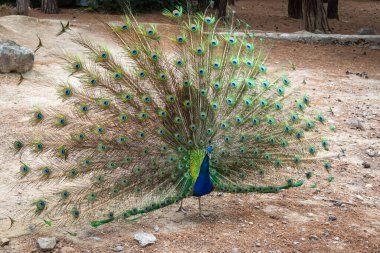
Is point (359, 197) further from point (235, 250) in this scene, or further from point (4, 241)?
point (4, 241)

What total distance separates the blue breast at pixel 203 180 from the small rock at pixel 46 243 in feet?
4.05

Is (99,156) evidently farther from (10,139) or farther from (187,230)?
(10,139)

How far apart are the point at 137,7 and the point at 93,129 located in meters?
14.2

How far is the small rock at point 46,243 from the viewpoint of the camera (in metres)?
4.93

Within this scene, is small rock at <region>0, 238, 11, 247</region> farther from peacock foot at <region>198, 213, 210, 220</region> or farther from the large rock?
the large rock

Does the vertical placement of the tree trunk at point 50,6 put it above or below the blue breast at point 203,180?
above

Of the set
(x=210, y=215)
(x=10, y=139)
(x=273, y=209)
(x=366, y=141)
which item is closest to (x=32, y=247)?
(x=210, y=215)

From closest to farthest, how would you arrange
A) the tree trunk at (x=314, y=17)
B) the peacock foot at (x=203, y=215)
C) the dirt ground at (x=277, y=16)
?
1. the peacock foot at (x=203, y=215)
2. the tree trunk at (x=314, y=17)
3. the dirt ground at (x=277, y=16)

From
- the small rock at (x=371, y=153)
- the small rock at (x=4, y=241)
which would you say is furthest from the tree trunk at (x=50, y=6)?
the small rock at (x=4, y=241)

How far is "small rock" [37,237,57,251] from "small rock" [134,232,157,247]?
0.68 metres

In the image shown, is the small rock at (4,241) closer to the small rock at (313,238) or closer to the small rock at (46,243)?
the small rock at (46,243)

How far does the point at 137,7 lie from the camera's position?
19.0 meters

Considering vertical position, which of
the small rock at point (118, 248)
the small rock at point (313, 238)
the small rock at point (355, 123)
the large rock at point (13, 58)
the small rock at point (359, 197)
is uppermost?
the large rock at point (13, 58)

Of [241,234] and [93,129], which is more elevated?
[93,129]
